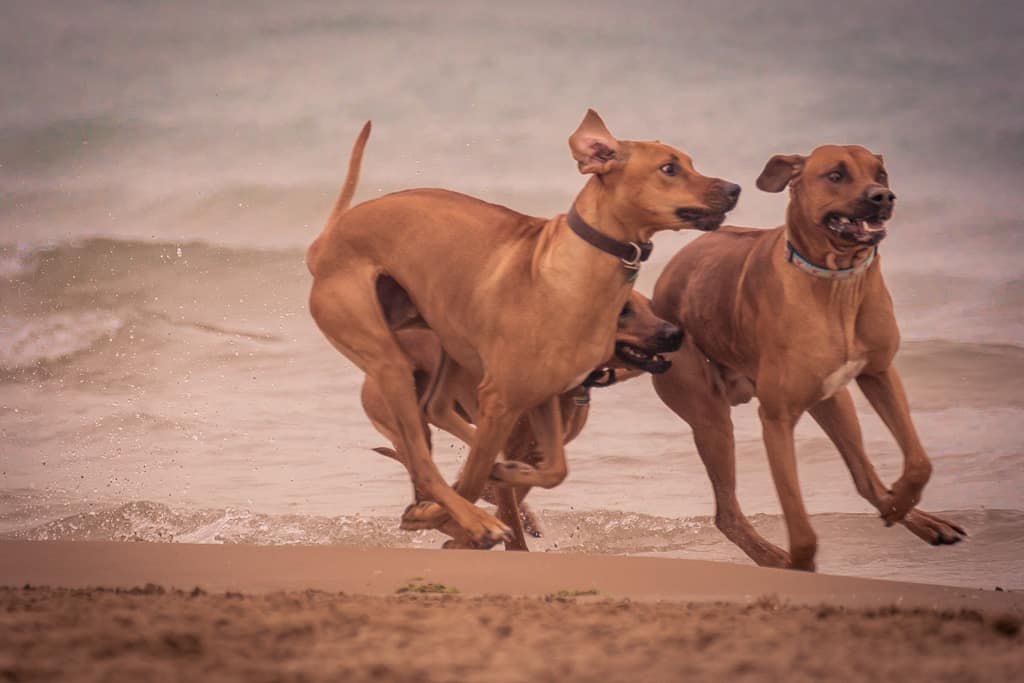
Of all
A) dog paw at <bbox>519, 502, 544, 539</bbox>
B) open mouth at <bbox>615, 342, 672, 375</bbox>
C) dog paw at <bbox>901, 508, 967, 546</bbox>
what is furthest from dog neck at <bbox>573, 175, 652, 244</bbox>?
dog paw at <bbox>519, 502, 544, 539</bbox>

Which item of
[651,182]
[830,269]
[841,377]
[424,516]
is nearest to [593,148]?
[651,182]

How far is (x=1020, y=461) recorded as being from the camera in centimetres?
1167

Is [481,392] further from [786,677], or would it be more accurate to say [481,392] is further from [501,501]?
[786,677]

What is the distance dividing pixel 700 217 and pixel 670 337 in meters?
0.75

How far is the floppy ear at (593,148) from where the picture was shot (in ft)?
22.5

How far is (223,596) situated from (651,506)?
619cm

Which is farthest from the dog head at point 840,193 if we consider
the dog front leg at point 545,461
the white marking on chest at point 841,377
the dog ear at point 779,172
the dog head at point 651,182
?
the dog front leg at point 545,461

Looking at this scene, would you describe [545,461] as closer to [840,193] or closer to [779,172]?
[779,172]

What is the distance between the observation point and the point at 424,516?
287 inches

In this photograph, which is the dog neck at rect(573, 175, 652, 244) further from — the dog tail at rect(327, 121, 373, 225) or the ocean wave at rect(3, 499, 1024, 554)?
the ocean wave at rect(3, 499, 1024, 554)

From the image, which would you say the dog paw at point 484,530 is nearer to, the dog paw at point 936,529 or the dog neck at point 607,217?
the dog neck at point 607,217

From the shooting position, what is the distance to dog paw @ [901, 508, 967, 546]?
7.57 meters

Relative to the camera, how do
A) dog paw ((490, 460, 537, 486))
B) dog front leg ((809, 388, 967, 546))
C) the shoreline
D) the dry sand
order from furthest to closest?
dog front leg ((809, 388, 967, 546)), dog paw ((490, 460, 537, 486)), the shoreline, the dry sand

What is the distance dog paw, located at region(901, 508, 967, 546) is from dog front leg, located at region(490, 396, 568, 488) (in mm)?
1813
